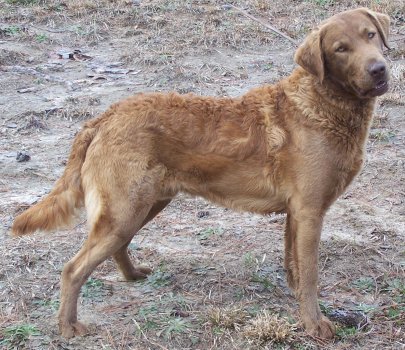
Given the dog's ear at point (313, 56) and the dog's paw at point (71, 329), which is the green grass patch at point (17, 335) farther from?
the dog's ear at point (313, 56)

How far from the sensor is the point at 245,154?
14.5ft

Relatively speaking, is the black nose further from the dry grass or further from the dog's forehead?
the dry grass

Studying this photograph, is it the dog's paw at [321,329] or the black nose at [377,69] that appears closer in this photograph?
the black nose at [377,69]

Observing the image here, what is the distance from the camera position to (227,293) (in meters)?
4.81

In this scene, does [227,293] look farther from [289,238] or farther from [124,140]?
[124,140]

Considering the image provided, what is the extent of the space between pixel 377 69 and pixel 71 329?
2.37m

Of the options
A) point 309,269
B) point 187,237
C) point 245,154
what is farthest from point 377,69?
point 187,237

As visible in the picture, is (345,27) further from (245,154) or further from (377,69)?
(245,154)

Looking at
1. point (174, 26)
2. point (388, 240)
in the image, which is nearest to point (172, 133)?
point (388, 240)

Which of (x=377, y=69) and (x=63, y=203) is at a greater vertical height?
(x=377, y=69)

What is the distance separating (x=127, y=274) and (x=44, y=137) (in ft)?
9.68

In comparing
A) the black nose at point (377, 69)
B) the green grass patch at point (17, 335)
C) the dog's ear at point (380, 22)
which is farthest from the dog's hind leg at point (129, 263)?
the dog's ear at point (380, 22)

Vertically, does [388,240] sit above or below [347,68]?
below

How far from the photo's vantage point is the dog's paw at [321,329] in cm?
429
